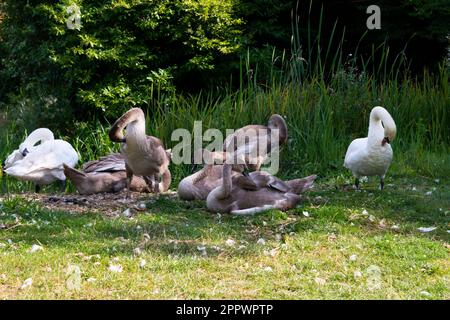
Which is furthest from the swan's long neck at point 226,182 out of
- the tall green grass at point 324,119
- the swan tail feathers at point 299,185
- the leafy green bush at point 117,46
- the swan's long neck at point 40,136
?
the leafy green bush at point 117,46

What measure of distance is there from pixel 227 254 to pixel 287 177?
13.4ft

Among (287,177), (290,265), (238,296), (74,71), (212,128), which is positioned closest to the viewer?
(238,296)

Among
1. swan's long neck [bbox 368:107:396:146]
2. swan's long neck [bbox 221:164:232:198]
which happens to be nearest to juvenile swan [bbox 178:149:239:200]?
swan's long neck [bbox 221:164:232:198]

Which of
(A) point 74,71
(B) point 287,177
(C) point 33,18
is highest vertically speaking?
(C) point 33,18

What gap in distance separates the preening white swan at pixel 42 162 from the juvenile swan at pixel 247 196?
255 cm

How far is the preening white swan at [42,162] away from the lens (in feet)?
29.0

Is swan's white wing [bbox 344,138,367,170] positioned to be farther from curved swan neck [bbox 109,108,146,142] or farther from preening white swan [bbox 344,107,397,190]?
curved swan neck [bbox 109,108,146,142]

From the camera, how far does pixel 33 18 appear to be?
13641 mm

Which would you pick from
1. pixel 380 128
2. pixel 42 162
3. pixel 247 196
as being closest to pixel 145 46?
pixel 42 162

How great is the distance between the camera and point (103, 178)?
8727 millimetres

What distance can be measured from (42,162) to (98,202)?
4.41ft

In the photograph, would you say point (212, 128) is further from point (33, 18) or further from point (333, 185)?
point (33, 18)

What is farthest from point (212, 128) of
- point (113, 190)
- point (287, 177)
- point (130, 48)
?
point (130, 48)

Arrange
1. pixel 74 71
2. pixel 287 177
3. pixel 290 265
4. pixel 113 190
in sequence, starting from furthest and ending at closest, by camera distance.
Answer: pixel 74 71 < pixel 287 177 < pixel 113 190 < pixel 290 265
